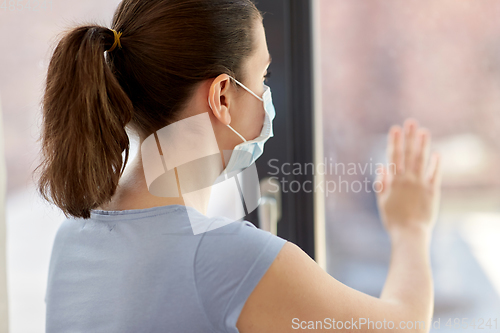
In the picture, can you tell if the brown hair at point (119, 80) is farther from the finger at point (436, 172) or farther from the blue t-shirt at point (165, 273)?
the finger at point (436, 172)

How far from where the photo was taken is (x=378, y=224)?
44.0 inches

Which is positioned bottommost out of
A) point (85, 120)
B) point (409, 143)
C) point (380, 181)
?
point (380, 181)

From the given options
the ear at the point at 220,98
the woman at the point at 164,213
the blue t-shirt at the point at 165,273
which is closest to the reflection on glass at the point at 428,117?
the woman at the point at 164,213

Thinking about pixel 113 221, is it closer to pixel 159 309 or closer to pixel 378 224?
pixel 159 309

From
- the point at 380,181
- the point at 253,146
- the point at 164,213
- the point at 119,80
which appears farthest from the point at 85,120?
the point at 380,181

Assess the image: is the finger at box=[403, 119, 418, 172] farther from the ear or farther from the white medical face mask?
the ear

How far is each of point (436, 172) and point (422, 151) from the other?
0.07 metres

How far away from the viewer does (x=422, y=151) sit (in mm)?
1002

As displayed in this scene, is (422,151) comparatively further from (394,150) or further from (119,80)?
(119,80)

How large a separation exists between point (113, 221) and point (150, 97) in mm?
251

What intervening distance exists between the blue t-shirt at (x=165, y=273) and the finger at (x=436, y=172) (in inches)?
21.6

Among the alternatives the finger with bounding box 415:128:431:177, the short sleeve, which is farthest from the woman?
the finger with bounding box 415:128:431:177

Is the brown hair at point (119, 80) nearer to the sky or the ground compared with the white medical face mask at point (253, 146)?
nearer to the sky

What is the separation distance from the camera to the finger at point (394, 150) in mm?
1022
